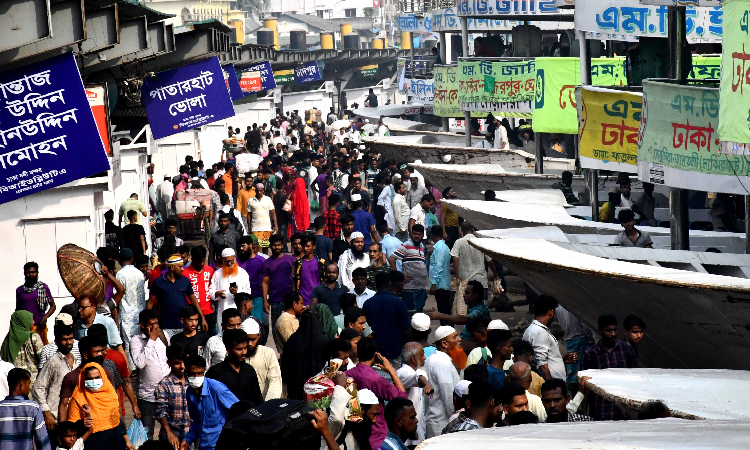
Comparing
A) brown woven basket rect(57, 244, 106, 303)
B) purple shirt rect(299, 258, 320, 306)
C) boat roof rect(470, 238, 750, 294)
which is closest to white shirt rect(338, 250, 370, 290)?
purple shirt rect(299, 258, 320, 306)

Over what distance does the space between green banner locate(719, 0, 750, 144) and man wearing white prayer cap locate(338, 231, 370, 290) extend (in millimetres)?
4782

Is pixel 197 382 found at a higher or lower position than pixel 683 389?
higher

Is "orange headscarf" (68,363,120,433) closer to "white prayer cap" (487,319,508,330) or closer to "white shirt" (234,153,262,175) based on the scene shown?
"white prayer cap" (487,319,508,330)

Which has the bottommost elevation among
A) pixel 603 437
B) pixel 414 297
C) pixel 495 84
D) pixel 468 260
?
pixel 414 297

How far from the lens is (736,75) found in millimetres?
9273

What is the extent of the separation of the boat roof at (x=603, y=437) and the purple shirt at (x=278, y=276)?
6964mm

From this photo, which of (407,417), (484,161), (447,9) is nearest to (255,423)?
(407,417)

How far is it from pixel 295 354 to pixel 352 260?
10.4 ft

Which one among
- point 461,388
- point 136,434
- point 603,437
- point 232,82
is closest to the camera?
point 603,437

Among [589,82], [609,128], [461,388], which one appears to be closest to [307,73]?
[589,82]

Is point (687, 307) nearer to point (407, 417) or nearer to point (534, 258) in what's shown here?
point (534, 258)

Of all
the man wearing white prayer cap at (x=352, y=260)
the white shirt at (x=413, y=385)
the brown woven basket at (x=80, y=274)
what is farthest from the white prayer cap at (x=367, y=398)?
the man wearing white prayer cap at (x=352, y=260)

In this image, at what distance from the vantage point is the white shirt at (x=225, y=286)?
12.6 meters

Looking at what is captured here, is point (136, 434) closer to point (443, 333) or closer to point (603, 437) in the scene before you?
point (443, 333)
